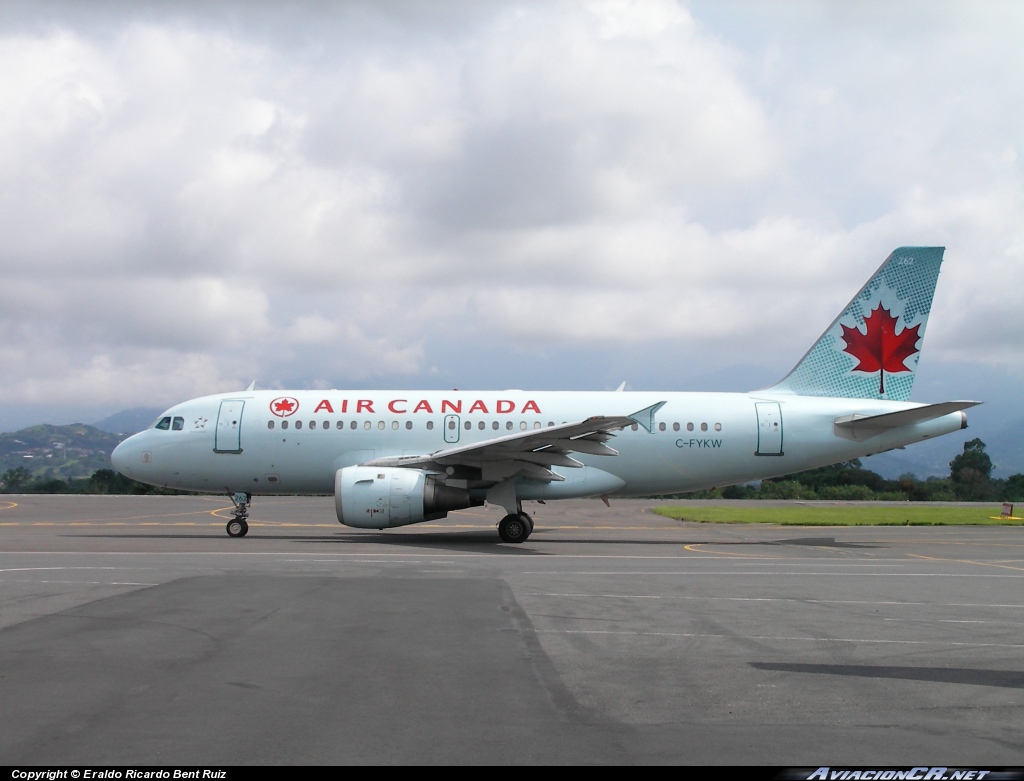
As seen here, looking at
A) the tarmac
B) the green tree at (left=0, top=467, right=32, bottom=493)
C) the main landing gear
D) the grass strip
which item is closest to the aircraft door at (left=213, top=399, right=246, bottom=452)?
the main landing gear

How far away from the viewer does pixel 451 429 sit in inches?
965

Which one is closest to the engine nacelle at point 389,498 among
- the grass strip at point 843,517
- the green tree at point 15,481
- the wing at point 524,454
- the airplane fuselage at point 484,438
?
the wing at point 524,454

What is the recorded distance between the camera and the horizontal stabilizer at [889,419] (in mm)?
22906

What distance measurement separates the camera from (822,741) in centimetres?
602

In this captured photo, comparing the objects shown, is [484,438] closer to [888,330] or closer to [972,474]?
[888,330]

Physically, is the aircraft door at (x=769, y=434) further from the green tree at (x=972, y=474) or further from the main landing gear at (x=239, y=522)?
the green tree at (x=972, y=474)

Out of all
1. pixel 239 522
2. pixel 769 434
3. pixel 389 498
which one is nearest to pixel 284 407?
pixel 239 522

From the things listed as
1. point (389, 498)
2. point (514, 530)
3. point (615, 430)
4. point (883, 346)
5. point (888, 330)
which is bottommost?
point (514, 530)

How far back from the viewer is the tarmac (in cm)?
584

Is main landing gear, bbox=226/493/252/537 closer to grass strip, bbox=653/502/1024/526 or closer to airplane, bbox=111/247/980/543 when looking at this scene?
airplane, bbox=111/247/980/543

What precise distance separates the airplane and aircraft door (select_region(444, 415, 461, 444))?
4cm

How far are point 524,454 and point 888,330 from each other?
1135 centimetres

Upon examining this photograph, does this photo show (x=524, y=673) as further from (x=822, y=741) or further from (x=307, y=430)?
(x=307, y=430)

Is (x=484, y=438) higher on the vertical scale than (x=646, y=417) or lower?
lower
